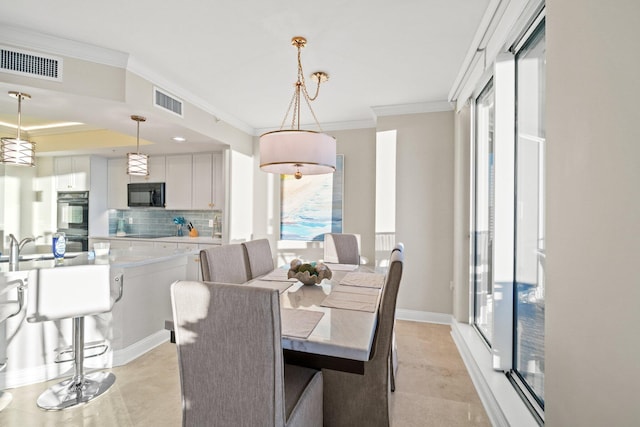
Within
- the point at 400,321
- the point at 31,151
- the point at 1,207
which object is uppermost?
the point at 31,151

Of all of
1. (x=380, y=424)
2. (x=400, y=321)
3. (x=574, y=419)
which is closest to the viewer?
(x=574, y=419)

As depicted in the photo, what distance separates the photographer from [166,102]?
298 cm

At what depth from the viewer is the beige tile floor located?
72.2 inches

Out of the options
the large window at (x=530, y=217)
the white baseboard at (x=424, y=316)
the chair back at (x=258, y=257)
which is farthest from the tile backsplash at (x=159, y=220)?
the large window at (x=530, y=217)

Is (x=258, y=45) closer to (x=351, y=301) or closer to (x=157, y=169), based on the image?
(x=351, y=301)

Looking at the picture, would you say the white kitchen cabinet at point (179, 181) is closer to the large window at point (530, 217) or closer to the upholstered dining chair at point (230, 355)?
the upholstered dining chair at point (230, 355)

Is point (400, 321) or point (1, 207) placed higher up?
point (1, 207)

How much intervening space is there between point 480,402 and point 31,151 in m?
4.09

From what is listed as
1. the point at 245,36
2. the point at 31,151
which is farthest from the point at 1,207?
the point at 245,36

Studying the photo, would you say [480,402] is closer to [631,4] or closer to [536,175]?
[536,175]

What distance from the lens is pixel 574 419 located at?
1060mm

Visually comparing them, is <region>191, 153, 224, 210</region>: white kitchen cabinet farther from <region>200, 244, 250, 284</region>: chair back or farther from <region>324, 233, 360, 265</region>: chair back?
<region>200, 244, 250, 284</region>: chair back

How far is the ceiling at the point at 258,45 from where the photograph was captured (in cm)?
194

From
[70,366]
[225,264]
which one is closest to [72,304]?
[70,366]
